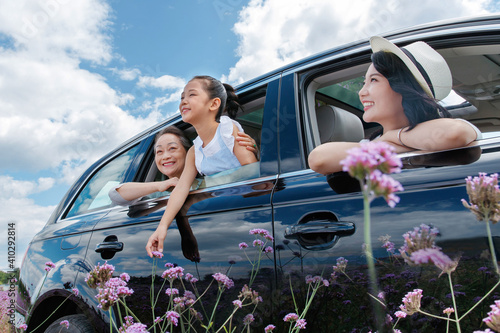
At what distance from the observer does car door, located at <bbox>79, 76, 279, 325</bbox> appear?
1.46 meters

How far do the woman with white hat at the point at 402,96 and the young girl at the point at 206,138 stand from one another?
0.67 meters

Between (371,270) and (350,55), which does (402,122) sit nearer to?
(350,55)

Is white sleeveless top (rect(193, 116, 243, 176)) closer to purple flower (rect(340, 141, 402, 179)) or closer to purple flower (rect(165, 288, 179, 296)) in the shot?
purple flower (rect(165, 288, 179, 296))

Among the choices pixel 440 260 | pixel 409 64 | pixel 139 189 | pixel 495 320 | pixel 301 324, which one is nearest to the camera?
pixel 495 320

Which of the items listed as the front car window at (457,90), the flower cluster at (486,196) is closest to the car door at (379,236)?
the flower cluster at (486,196)

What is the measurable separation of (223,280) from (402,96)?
978 millimetres

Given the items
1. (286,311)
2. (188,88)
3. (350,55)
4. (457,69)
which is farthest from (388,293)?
(188,88)

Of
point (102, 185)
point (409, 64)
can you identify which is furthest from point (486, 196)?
point (102, 185)

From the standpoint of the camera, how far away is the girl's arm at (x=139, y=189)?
222cm

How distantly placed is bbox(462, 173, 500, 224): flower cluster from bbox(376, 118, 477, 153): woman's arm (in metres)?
0.31

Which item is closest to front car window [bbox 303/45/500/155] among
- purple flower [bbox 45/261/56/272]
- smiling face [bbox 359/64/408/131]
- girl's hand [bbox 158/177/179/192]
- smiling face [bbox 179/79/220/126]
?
smiling face [bbox 359/64/408/131]

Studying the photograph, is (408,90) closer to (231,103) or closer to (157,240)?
(231,103)

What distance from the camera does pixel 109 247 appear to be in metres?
2.10

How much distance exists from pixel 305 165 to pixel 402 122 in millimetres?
402
